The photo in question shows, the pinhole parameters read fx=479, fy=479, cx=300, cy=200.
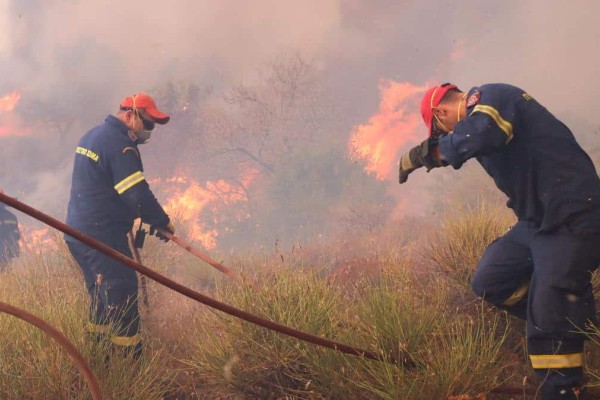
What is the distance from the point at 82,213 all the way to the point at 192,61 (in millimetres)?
34680

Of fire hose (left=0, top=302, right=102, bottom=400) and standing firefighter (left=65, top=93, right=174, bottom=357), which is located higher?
standing firefighter (left=65, top=93, right=174, bottom=357)

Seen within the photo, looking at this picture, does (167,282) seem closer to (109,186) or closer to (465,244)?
(109,186)

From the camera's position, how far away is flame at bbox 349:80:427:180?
76.8ft

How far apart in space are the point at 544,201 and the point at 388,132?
26.6 m

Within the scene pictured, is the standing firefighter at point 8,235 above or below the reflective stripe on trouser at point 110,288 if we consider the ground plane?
above

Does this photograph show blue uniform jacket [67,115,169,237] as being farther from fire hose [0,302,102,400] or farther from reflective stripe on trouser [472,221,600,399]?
reflective stripe on trouser [472,221,600,399]

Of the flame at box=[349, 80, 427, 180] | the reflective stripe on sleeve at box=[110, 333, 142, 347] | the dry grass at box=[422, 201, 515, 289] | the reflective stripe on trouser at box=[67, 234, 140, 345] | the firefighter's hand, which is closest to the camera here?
the firefighter's hand

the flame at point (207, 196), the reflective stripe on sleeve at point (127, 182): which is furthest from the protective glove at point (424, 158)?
the flame at point (207, 196)

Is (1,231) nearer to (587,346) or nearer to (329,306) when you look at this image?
(329,306)

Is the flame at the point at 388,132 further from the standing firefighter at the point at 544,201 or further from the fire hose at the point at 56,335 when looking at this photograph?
the fire hose at the point at 56,335

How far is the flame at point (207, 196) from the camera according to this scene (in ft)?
79.3

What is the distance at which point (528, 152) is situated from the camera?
8.00ft

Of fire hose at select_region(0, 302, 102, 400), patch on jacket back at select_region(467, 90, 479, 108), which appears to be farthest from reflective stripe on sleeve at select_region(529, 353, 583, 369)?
fire hose at select_region(0, 302, 102, 400)

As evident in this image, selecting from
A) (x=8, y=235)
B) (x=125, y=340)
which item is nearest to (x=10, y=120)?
(x=8, y=235)
